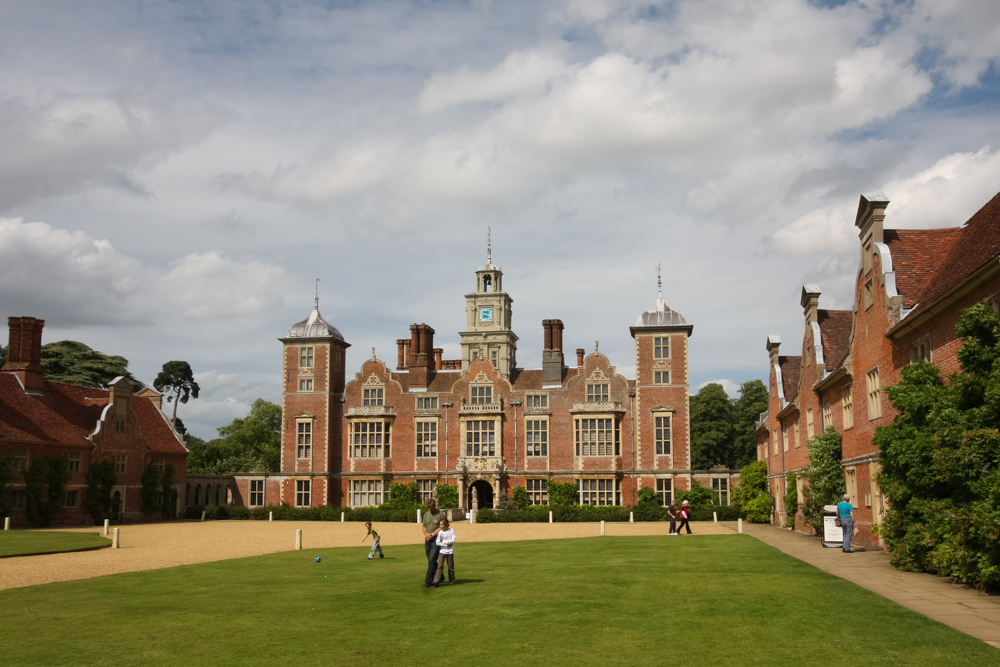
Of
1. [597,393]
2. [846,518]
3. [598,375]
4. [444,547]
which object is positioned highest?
[598,375]

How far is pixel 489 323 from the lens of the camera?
2297 inches

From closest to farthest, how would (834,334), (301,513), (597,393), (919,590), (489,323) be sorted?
(919,590) < (834,334) < (301,513) < (597,393) < (489,323)

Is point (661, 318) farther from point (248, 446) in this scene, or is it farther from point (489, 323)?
point (248, 446)

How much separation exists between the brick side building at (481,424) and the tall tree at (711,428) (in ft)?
66.2

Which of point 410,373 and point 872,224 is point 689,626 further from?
point 410,373

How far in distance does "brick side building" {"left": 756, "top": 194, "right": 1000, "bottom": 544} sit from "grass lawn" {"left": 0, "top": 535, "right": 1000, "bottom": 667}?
5.38 m

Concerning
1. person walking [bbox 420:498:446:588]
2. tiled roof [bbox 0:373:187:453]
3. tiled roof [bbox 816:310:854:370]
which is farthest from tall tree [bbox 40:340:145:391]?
person walking [bbox 420:498:446:588]

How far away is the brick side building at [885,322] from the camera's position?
1652 cm

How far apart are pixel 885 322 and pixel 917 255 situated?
217 cm

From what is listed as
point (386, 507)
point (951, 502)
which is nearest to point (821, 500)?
point (951, 502)

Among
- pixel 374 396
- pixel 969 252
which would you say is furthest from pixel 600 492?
pixel 969 252

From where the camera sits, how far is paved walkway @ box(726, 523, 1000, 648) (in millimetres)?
10953

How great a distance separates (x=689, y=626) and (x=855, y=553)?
1208 centimetres

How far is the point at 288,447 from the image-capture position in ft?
171
